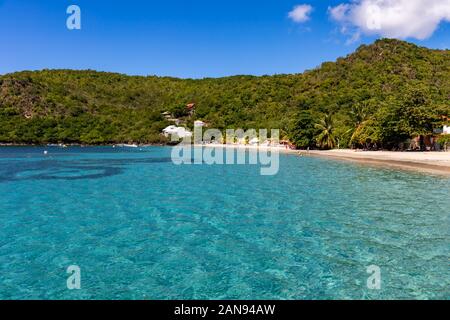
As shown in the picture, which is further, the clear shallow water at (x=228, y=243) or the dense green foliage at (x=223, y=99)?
the dense green foliage at (x=223, y=99)

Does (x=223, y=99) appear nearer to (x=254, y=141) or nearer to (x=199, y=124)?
(x=199, y=124)

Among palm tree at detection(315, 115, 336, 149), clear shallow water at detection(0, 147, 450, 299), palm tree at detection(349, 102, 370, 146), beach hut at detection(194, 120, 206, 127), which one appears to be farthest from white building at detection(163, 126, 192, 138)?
clear shallow water at detection(0, 147, 450, 299)

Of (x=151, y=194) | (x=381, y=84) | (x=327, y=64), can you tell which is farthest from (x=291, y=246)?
(x=327, y=64)

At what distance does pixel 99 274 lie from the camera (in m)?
8.55

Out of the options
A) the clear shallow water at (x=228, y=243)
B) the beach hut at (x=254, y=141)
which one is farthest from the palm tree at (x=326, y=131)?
the clear shallow water at (x=228, y=243)

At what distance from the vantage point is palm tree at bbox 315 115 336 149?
60.2 m

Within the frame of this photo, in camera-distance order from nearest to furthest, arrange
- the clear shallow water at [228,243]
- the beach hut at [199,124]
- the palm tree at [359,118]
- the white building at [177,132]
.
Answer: the clear shallow water at [228,243], the palm tree at [359,118], the white building at [177,132], the beach hut at [199,124]

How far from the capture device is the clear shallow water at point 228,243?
7.80 metres

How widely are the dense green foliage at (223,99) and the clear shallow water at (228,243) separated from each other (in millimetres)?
44422

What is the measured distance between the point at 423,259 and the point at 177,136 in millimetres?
108477

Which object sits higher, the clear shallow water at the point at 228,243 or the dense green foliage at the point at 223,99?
the dense green foliage at the point at 223,99

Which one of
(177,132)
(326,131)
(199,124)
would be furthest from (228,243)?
(177,132)

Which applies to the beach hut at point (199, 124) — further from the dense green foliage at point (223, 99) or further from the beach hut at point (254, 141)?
the beach hut at point (254, 141)
